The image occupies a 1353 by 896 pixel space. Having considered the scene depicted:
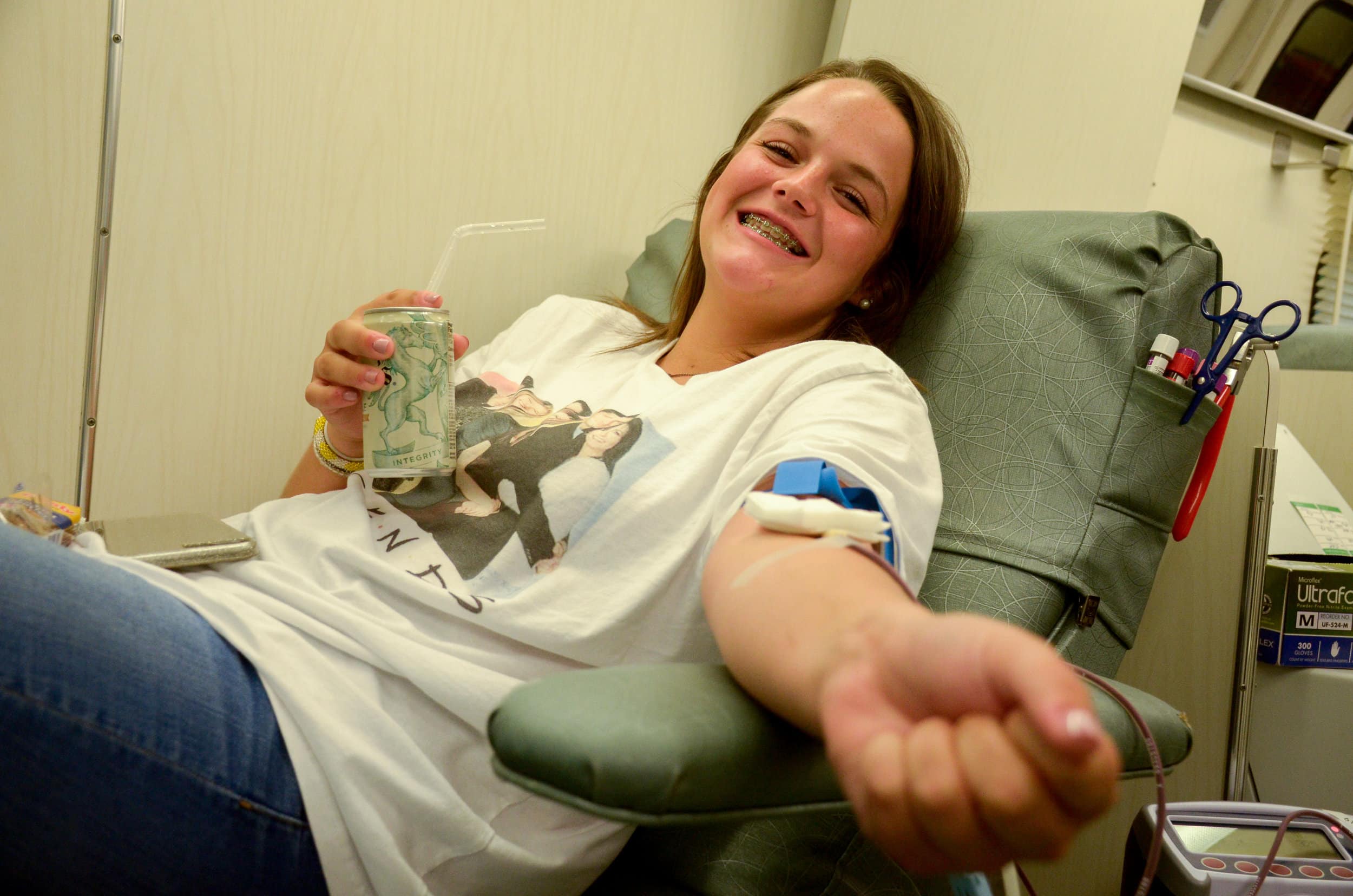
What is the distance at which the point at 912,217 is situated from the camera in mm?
1098

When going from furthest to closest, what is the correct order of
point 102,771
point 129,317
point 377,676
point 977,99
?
1. point 977,99
2. point 129,317
3. point 377,676
4. point 102,771

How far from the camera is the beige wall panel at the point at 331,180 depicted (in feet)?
4.00

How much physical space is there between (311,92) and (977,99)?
3.58 ft

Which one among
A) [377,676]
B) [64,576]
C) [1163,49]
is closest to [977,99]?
[1163,49]

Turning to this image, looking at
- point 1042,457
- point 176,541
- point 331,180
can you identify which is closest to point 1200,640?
point 1042,457

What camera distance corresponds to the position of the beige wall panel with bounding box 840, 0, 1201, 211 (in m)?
1.62

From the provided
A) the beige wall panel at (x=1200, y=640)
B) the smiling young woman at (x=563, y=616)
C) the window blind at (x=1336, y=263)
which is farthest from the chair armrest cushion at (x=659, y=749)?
the window blind at (x=1336, y=263)

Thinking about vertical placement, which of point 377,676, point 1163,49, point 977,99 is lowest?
point 377,676

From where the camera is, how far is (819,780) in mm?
518

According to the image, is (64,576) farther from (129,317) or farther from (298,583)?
(129,317)

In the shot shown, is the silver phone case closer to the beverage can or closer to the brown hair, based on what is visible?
the beverage can

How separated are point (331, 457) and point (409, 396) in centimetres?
25

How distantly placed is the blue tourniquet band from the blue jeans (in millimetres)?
400

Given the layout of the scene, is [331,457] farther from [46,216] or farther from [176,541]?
[46,216]
